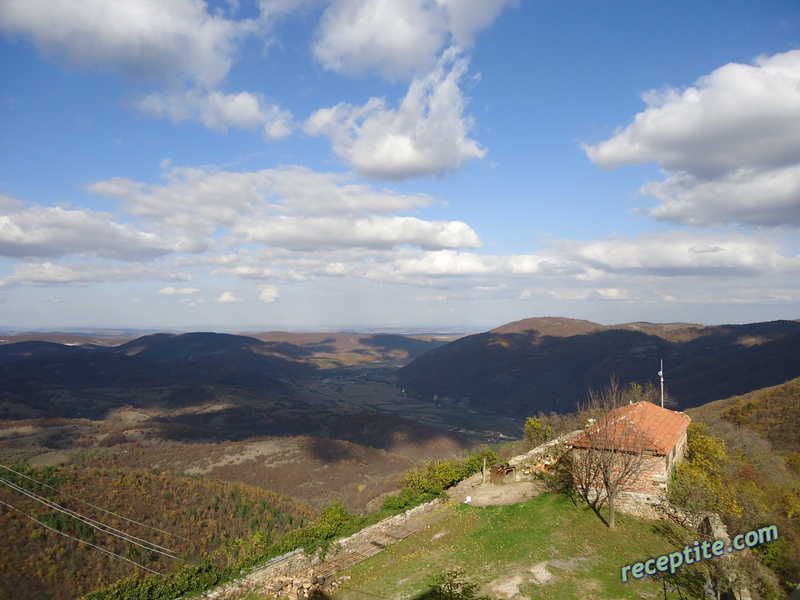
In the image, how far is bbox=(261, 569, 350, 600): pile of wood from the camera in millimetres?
15258

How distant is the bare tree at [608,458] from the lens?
17594mm

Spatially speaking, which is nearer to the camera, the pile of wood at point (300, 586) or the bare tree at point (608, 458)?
the pile of wood at point (300, 586)

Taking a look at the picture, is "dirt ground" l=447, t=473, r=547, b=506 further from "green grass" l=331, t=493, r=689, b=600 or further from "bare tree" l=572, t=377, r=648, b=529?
"bare tree" l=572, t=377, r=648, b=529

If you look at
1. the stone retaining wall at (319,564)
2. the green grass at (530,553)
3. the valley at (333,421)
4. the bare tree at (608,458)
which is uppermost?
the bare tree at (608,458)

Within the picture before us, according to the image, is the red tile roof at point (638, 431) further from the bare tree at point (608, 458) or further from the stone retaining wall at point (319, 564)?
the stone retaining wall at point (319, 564)

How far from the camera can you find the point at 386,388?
173875 millimetres

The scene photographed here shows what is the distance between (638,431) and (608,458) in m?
2.02

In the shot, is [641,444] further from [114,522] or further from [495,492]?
[114,522]

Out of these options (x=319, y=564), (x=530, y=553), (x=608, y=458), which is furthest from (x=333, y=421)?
(x=608, y=458)

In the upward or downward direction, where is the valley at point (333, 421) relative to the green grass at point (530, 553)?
downward

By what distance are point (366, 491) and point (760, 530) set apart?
126ft

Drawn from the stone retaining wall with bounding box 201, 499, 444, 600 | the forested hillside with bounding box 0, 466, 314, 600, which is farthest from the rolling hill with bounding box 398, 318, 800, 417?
the forested hillside with bounding box 0, 466, 314, 600

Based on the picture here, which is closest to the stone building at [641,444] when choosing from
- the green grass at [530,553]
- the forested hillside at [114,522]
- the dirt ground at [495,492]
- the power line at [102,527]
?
the green grass at [530,553]

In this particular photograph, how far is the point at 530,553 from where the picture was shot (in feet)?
53.0
